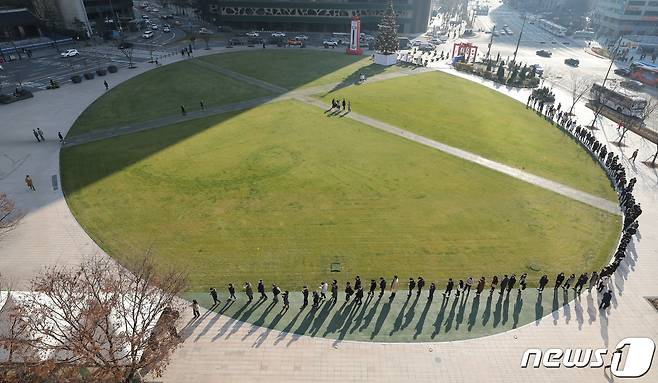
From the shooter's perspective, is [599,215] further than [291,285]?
Yes

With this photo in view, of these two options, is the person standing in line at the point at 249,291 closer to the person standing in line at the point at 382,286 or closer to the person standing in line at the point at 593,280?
the person standing in line at the point at 382,286

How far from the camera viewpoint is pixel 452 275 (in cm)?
2300

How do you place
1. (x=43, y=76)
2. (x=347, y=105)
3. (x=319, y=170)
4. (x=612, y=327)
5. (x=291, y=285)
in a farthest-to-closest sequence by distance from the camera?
(x=43, y=76) < (x=347, y=105) < (x=319, y=170) < (x=291, y=285) < (x=612, y=327)

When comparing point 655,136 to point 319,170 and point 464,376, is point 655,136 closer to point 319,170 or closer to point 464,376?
point 319,170

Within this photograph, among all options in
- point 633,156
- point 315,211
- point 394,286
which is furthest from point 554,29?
point 394,286

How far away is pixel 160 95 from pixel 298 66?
24.1 metres

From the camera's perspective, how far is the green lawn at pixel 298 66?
5803 centimetres

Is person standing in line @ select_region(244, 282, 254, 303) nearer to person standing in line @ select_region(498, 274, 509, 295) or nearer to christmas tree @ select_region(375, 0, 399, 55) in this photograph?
person standing in line @ select_region(498, 274, 509, 295)

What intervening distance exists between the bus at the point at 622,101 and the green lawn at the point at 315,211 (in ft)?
58.3

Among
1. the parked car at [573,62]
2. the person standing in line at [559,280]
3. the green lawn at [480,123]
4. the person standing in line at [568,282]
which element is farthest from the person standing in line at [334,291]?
the parked car at [573,62]

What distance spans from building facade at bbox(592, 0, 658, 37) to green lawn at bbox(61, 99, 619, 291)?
9294 centimetres

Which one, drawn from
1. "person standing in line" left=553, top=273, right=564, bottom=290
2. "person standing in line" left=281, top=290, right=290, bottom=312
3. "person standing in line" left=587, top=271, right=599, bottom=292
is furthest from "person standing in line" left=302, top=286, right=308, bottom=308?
"person standing in line" left=587, top=271, right=599, bottom=292

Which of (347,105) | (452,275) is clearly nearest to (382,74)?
(347,105)

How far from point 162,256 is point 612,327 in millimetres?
26401
